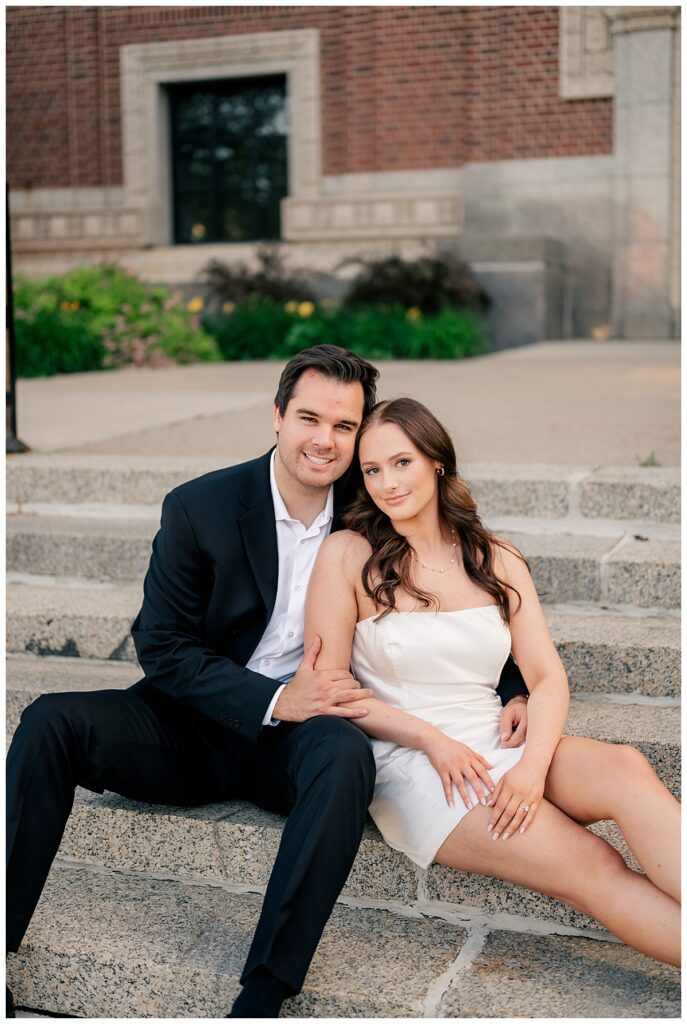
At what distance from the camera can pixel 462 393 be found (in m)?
6.89

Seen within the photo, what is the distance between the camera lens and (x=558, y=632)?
331 centimetres

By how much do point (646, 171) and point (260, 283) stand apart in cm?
395

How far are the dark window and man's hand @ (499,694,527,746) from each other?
11.4 meters

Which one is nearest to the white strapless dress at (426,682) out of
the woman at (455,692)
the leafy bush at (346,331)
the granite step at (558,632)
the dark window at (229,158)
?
the woman at (455,692)

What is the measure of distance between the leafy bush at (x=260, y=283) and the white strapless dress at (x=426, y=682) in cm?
911

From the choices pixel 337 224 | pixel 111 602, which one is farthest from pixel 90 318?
pixel 111 602

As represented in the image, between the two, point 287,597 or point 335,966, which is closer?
point 335,966

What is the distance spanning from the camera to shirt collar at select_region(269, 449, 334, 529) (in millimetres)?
2818

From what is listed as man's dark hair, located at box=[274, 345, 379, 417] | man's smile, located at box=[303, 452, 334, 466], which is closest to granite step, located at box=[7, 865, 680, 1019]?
man's smile, located at box=[303, 452, 334, 466]

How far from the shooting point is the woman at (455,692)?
2.41m

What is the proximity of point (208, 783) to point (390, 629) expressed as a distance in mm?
631

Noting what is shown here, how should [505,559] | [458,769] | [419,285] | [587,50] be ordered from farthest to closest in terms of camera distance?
[587,50] → [419,285] → [505,559] → [458,769]

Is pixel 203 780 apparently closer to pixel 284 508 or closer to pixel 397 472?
pixel 284 508

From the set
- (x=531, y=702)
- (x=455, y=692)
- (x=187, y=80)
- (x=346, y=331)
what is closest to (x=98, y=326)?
Result: (x=346, y=331)
